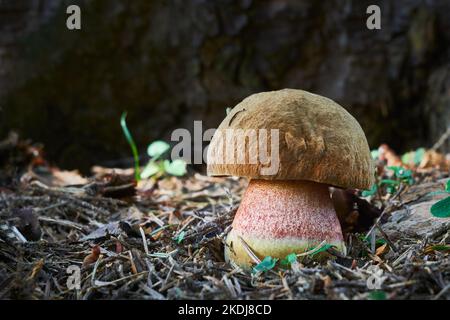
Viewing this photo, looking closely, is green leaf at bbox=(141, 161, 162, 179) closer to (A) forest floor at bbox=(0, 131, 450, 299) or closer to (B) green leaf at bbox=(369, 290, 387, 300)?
(A) forest floor at bbox=(0, 131, 450, 299)

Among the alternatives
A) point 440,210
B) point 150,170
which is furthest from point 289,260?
point 150,170

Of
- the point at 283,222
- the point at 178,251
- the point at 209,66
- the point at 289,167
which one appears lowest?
the point at 178,251

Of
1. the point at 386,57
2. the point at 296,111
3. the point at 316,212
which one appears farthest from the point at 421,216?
the point at 386,57

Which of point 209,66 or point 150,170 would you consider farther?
point 209,66

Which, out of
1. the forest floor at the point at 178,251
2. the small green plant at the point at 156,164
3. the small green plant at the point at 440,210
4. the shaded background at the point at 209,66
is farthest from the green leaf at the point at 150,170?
the small green plant at the point at 440,210

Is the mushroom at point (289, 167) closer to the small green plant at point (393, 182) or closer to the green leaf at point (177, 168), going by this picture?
the small green plant at point (393, 182)

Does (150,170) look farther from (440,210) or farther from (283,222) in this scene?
(440,210)

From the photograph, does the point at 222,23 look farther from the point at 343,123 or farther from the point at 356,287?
the point at 356,287
